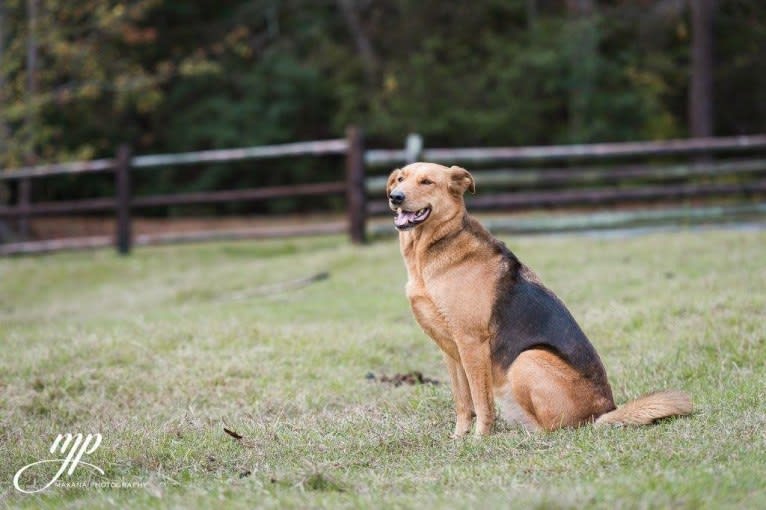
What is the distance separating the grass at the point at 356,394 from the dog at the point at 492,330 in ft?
0.50

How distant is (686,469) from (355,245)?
10.4m

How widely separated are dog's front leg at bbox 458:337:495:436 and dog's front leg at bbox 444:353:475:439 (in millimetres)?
166

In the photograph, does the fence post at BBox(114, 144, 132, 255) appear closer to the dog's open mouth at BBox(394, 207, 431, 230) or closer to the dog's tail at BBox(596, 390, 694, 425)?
the dog's open mouth at BBox(394, 207, 431, 230)

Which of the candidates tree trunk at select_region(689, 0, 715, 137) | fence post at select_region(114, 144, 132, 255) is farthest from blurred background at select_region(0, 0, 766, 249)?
fence post at select_region(114, 144, 132, 255)

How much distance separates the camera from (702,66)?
2247 centimetres

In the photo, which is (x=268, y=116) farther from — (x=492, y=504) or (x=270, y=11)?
(x=492, y=504)

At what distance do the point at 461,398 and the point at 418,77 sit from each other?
22.7 meters

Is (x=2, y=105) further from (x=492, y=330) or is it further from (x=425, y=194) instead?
(x=492, y=330)

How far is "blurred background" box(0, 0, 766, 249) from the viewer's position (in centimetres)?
2616

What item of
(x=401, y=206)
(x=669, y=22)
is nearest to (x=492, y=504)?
(x=401, y=206)

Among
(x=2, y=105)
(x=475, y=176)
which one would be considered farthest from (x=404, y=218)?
(x=2, y=105)

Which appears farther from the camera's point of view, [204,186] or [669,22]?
[204,186]

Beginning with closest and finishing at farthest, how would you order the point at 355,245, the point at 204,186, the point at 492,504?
1. the point at 492,504
2. the point at 355,245
3. the point at 204,186

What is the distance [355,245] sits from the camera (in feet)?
46.4
